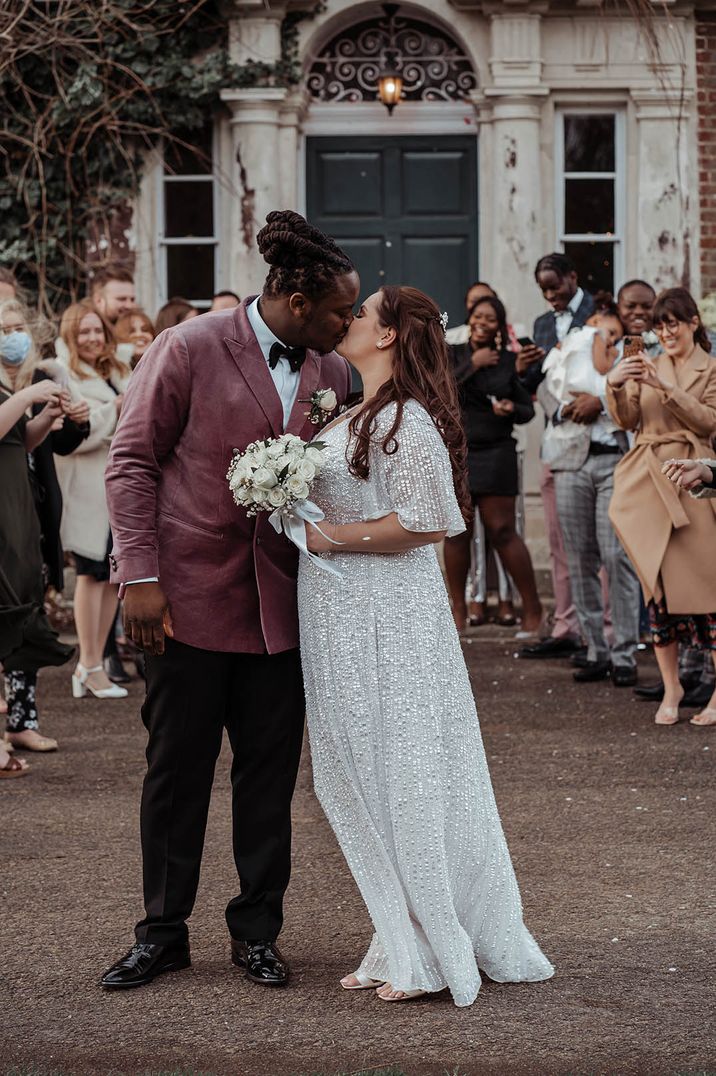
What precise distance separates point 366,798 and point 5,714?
4.65m

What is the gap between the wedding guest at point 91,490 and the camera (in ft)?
29.3

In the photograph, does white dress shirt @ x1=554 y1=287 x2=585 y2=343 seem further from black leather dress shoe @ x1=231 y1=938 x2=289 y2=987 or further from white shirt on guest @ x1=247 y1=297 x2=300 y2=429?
black leather dress shoe @ x1=231 y1=938 x2=289 y2=987

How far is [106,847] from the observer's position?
235 inches

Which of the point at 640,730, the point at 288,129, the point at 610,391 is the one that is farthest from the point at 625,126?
the point at 640,730

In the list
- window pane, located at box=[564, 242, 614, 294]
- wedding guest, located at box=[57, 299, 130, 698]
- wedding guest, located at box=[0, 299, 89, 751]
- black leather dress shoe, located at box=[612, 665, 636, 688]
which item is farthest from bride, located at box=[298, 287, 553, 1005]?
window pane, located at box=[564, 242, 614, 294]

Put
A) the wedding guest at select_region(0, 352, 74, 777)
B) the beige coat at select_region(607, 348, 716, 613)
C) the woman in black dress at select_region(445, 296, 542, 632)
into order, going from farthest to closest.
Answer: the woman in black dress at select_region(445, 296, 542, 632), the beige coat at select_region(607, 348, 716, 613), the wedding guest at select_region(0, 352, 74, 777)

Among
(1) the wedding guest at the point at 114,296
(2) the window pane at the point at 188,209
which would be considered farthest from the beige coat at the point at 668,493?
(2) the window pane at the point at 188,209

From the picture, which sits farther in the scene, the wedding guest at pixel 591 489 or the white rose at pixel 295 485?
the wedding guest at pixel 591 489

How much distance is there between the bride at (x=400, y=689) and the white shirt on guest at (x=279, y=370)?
175 mm

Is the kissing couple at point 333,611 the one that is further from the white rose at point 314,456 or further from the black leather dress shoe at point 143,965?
the white rose at point 314,456

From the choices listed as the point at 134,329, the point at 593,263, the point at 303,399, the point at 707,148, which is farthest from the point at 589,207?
the point at 303,399

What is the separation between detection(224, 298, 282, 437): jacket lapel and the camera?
4.44m

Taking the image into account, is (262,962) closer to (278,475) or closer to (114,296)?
(278,475)

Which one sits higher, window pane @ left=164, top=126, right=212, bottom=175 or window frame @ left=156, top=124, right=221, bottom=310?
window pane @ left=164, top=126, right=212, bottom=175
